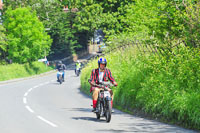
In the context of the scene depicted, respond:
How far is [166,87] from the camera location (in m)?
12.0

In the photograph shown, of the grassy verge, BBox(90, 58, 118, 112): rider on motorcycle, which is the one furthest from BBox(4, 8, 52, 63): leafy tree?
BBox(90, 58, 118, 112): rider on motorcycle

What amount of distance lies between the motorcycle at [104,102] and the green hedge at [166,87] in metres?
A: 1.38

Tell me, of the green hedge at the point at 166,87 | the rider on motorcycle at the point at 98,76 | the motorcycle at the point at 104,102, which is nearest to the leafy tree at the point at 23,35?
the green hedge at the point at 166,87

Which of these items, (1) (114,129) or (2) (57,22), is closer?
(1) (114,129)

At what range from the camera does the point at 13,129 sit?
35.2 feet

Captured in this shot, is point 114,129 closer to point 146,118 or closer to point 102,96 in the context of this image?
point 102,96

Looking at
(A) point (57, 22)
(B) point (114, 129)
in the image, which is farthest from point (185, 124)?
(A) point (57, 22)

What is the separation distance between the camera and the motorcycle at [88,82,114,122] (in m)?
11.3

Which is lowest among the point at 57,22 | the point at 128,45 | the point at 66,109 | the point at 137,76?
the point at 66,109

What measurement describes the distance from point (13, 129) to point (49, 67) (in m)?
46.0

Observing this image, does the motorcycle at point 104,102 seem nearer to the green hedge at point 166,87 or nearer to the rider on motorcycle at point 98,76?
the rider on motorcycle at point 98,76

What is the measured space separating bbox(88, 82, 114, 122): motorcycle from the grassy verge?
30240mm

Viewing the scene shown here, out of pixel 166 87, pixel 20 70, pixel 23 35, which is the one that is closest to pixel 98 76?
pixel 166 87

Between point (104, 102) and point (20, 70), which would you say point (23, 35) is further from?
point (104, 102)
